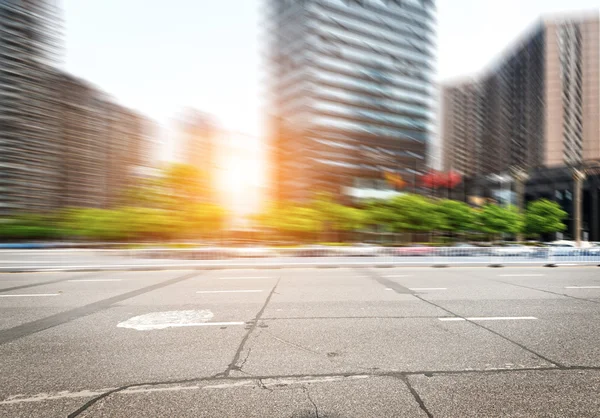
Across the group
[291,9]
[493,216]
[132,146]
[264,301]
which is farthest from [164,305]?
[132,146]

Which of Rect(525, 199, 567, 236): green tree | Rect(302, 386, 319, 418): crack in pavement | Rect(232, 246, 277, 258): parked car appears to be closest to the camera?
Rect(302, 386, 319, 418): crack in pavement

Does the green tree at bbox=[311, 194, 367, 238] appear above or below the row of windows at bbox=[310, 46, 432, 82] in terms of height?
below

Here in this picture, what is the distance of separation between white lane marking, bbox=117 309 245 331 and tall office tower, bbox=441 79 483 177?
145 m

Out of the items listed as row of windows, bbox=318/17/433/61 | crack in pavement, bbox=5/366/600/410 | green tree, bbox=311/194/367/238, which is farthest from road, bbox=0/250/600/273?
row of windows, bbox=318/17/433/61

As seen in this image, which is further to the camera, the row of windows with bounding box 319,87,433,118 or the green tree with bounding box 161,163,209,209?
the row of windows with bounding box 319,87,433,118

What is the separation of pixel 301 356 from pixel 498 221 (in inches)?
1784

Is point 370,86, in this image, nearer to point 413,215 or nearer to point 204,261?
point 413,215

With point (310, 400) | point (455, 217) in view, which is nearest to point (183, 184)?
point (455, 217)

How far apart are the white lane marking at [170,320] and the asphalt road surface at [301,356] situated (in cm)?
6

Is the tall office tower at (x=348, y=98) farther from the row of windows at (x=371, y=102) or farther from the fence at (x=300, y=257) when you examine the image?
the fence at (x=300, y=257)

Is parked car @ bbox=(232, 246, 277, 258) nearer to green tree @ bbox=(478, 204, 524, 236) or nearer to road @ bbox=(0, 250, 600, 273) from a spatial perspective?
road @ bbox=(0, 250, 600, 273)

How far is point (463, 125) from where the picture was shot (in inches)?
5876

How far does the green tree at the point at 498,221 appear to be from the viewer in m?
41.6

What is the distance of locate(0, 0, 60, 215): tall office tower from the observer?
76.6 meters
